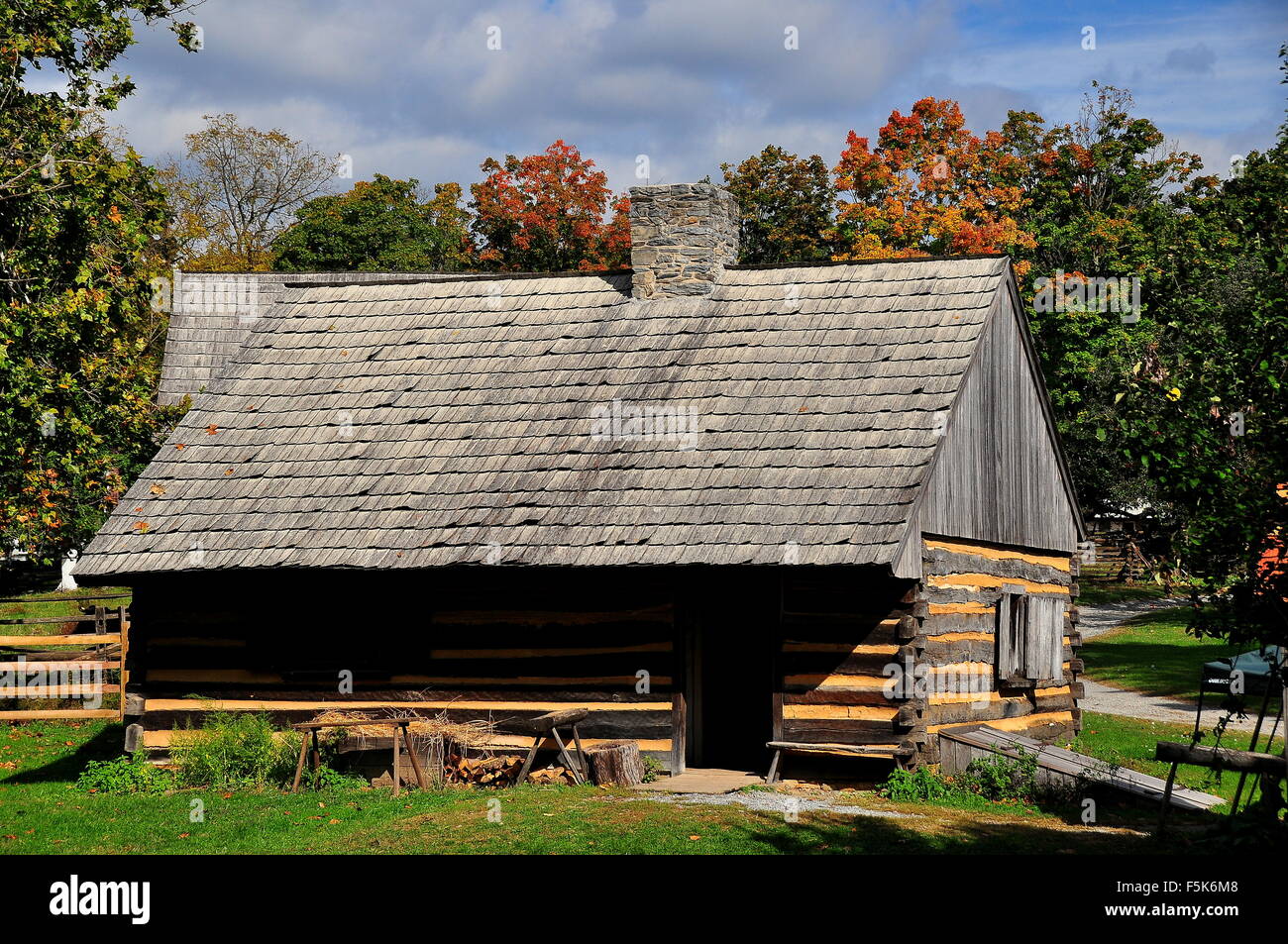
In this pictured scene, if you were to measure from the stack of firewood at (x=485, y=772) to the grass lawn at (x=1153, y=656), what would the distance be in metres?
11.9

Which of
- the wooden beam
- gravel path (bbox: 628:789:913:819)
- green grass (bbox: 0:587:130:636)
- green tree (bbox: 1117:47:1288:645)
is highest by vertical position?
green tree (bbox: 1117:47:1288:645)

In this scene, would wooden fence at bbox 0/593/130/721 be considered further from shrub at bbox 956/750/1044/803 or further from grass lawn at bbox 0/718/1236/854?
shrub at bbox 956/750/1044/803

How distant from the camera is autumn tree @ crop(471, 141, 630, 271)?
157ft

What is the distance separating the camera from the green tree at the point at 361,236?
4662cm

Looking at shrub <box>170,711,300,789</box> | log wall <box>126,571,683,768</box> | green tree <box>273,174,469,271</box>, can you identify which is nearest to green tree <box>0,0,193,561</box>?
log wall <box>126,571,683,768</box>

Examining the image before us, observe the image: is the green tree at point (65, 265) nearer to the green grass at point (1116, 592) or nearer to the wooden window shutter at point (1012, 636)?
the wooden window shutter at point (1012, 636)

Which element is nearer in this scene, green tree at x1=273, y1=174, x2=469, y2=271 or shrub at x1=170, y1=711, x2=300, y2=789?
shrub at x1=170, y1=711, x2=300, y2=789

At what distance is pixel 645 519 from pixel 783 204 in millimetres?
32895

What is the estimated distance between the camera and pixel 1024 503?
17078 mm

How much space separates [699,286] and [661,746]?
6.06 metres

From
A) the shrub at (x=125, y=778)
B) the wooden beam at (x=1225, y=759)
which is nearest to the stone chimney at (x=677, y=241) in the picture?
the shrub at (x=125, y=778)

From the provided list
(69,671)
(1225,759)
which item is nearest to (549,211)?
(69,671)

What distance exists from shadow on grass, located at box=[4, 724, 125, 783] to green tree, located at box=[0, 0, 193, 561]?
121 inches
